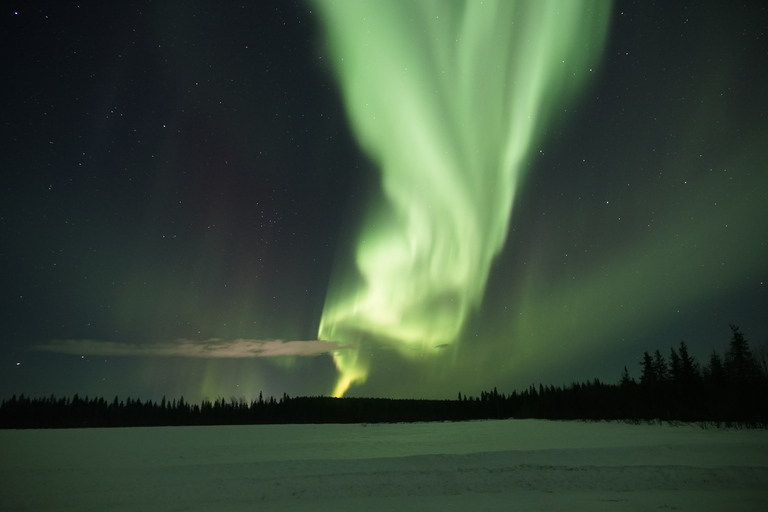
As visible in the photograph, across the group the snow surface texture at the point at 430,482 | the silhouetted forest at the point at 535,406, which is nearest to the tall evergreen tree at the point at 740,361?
the silhouetted forest at the point at 535,406

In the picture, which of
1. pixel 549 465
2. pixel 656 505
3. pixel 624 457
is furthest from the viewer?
pixel 624 457

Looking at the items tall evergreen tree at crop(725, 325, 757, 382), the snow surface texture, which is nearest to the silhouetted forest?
tall evergreen tree at crop(725, 325, 757, 382)

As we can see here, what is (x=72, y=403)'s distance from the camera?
129250 millimetres

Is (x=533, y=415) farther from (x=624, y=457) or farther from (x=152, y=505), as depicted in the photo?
(x=152, y=505)

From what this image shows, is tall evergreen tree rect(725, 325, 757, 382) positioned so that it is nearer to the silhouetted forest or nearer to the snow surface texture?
the silhouetted forest

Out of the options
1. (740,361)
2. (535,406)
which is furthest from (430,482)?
(535,406)

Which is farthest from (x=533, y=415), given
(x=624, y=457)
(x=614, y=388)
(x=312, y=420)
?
(x=624, y=457)

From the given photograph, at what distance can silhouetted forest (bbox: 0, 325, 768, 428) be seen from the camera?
53219mm

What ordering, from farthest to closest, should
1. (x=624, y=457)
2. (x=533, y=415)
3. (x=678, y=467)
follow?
1. (x=533, y=415)
2. (x=624, y=457)
3. (x=678, y=467)

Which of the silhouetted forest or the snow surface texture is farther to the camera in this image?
the silhouetted forest

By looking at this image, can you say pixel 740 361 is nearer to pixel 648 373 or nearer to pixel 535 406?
pixel 648 373

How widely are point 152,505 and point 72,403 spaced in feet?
477

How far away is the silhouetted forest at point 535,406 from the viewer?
53.2m

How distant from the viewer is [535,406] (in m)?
112
